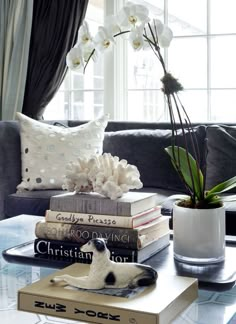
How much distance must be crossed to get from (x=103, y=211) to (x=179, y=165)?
24 centimetres

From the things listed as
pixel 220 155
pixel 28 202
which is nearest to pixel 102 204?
pixel 28 202

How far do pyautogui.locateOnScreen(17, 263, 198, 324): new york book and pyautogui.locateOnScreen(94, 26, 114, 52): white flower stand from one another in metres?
0.63

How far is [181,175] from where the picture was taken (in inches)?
52.1

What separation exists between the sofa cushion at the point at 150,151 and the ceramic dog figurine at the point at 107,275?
1845mm

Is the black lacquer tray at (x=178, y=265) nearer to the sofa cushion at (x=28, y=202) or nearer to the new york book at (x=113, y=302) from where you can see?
the new york book at (x=113, y=302)

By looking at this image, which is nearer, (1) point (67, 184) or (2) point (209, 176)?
(1) point (67, 184)

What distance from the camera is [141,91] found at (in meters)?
3.71

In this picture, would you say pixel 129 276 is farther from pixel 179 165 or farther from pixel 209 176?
pixel 209 176

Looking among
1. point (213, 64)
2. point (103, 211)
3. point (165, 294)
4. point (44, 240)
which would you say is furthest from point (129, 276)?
point (213, 64)

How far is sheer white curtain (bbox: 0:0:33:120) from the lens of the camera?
12.4ft

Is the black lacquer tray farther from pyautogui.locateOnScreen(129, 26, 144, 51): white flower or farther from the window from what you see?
the window

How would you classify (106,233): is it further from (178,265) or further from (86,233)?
(178,265)

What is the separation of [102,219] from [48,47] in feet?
8.70

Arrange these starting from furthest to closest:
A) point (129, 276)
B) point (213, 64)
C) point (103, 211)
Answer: point (213, 64), point (103, 211), point (129, 276)
